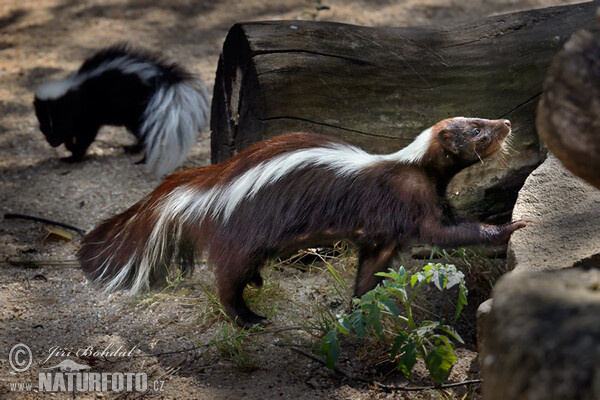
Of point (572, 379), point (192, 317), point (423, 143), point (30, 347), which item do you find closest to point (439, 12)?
point (423, 143)

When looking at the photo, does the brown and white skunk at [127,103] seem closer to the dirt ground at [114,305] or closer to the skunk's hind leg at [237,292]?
the dirt ground at [114,305]

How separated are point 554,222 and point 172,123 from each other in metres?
4.18

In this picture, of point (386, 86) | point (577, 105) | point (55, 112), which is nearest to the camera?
point (577, 105)

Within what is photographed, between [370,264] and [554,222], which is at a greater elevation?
[554,222]

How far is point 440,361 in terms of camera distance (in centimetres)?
315

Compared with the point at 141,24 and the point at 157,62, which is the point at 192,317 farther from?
the point at 141,24

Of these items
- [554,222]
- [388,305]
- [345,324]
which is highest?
[554,222]

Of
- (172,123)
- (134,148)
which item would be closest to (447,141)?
(172,123)

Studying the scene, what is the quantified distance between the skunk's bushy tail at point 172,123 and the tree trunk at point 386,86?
1861 mm

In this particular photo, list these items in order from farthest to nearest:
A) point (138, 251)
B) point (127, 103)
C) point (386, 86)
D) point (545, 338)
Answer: point (127, 103)
point (386, 86)
point (138, 251)
point (545, 338)

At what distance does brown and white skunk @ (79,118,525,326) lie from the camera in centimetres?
367

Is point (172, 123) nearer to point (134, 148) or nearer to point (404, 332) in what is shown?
point (134, 148)

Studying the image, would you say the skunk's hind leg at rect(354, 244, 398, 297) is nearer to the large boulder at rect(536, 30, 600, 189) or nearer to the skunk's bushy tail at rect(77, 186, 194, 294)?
the skunk's bushy tail at rect(77, 186, 194, 294)

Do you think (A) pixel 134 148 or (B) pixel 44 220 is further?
(A) pixel 134 148
